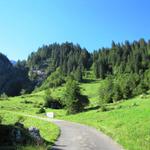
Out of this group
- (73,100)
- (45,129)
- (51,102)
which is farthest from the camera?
(51,102)

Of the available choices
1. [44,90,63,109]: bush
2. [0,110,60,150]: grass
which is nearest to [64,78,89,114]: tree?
[0,110,60,150]: grass

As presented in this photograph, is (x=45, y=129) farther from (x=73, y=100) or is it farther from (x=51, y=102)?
(x=51, y=102)

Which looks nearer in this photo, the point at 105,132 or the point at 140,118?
the point at 105,132

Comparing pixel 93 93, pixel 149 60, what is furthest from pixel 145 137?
pixel 149 60

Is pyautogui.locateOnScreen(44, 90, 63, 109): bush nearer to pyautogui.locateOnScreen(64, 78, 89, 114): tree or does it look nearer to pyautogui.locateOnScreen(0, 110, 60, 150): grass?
pyautogui.locateOnScreen(64, 78, 89, 114): tree

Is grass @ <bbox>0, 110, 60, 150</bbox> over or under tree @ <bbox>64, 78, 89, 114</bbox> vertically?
under

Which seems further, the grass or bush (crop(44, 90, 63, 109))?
bush (crop(44, 90, 63, 109))

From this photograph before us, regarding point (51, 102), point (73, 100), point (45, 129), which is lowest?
point (45, 129)

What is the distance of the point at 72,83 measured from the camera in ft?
285

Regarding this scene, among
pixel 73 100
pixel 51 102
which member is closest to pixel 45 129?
pixel 73 100

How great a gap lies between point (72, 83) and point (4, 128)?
203ft

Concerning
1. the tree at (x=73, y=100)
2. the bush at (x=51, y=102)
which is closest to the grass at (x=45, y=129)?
the tree at (x=73, y=100)

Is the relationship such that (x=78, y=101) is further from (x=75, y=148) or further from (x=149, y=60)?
(x=149, y=60)

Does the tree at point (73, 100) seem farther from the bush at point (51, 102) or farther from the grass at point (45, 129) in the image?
the bush at point (51, 102)
